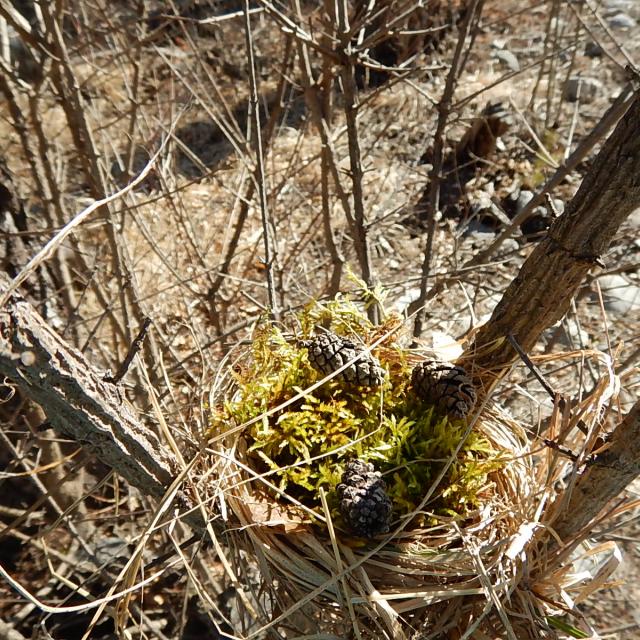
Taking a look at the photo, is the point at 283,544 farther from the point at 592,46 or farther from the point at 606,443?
the point at 592,46

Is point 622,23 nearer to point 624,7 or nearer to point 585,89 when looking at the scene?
point 624,7

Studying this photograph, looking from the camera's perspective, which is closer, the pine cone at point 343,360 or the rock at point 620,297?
the pine cone at point 343,360

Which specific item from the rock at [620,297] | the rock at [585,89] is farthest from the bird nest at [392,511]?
the rock at [585,89]

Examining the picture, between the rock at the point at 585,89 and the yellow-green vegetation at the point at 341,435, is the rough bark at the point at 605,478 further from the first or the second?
the rock at the point at 585,89

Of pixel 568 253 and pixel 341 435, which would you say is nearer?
pixel 568 253

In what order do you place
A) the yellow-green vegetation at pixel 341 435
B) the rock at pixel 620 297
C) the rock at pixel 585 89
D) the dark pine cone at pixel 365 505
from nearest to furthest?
the dark pine cone at pixel 365 505 → the yellow-green vegetation at pixel 341 435 → the rock at pixel 620 297 → the rock at pixel 585 89

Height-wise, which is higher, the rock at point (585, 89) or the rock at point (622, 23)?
the rock at point (622, 23)

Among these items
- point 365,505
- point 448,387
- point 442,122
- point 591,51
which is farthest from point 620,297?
point 591,51
